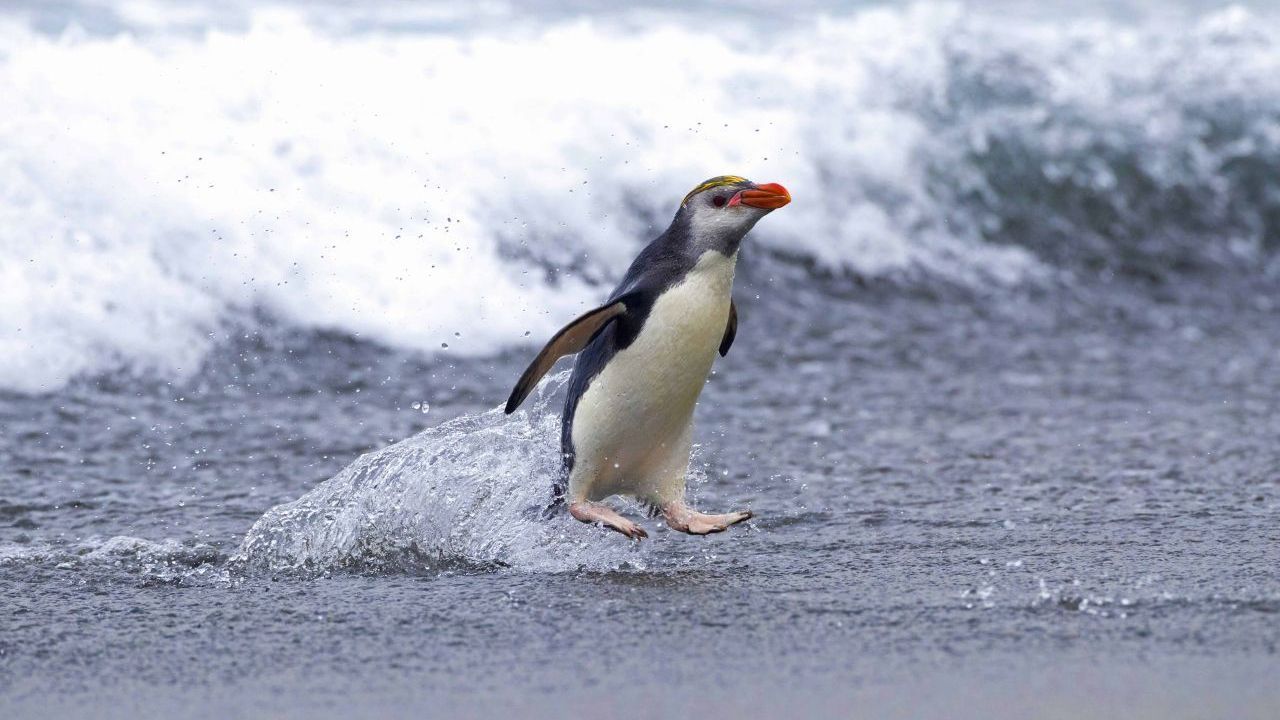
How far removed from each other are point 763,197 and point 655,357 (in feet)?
1.55

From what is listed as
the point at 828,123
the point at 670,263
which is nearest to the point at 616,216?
the point at 828,123

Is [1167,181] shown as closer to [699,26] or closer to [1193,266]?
[1193,266]

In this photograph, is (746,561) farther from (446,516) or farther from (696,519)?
(446,516)

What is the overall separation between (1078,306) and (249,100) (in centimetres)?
424

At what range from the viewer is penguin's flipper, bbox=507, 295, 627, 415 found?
4008 millimetres

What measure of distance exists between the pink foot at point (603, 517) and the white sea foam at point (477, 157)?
2.71 meters

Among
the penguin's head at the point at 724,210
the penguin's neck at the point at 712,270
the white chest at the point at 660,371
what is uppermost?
the penguin's head at the point at 724,210

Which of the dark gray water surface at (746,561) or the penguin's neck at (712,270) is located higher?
the penguin's neck at (712,270)

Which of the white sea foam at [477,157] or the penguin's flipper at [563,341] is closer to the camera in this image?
the penguin's flipper at [563,341]

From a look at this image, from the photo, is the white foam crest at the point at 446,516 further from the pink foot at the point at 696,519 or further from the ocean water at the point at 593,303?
the pink foot at the point at 696,519

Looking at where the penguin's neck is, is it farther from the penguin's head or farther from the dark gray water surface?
the dark gray water surface

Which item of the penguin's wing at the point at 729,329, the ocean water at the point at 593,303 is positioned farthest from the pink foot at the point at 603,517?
the penguin's wing at the point at 729,329

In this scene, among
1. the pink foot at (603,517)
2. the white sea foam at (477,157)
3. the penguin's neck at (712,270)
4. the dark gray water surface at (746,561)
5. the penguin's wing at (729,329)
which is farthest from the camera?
the white sea foam at (477,157)

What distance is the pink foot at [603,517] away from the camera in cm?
399
